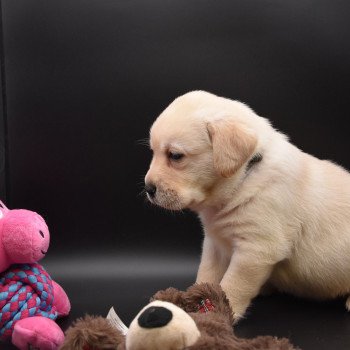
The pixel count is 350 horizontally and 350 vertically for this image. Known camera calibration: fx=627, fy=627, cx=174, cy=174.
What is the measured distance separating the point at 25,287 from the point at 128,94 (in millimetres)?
1231

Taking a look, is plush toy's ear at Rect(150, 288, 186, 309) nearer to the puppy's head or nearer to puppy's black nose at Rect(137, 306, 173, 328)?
the puppy's head

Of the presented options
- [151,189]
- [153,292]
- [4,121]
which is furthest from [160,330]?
[4,121]

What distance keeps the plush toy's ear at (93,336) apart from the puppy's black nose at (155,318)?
227 millimetres

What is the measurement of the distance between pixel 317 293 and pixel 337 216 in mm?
327

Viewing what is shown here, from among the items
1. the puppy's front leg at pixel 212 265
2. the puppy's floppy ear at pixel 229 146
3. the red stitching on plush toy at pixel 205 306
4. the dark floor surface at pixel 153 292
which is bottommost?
the dark floor surface at pixel 153 292

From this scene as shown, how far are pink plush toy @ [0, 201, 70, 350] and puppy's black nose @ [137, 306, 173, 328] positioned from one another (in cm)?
64

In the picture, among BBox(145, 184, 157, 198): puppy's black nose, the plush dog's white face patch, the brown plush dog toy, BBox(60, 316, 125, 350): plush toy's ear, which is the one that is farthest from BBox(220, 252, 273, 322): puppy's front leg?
the plush dog's white face patch

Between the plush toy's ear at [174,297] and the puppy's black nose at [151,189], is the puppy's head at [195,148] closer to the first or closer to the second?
the puppy's black nose at [151,189]

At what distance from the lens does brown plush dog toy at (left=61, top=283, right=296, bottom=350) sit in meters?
1.45

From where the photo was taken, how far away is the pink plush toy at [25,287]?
6.52 feet

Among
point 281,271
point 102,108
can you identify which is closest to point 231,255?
point 281,271

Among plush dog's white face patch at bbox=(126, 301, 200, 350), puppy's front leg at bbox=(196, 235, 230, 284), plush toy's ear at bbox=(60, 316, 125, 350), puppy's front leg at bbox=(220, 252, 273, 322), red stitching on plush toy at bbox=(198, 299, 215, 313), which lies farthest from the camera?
puppy's front leg at bbox=(196, 235, 230, 284)

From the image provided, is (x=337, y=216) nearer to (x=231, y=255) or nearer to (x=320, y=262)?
(x=320, y=262)

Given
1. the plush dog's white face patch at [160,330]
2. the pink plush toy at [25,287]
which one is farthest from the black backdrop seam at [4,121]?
the plush dog's white face patch at [160,330]
